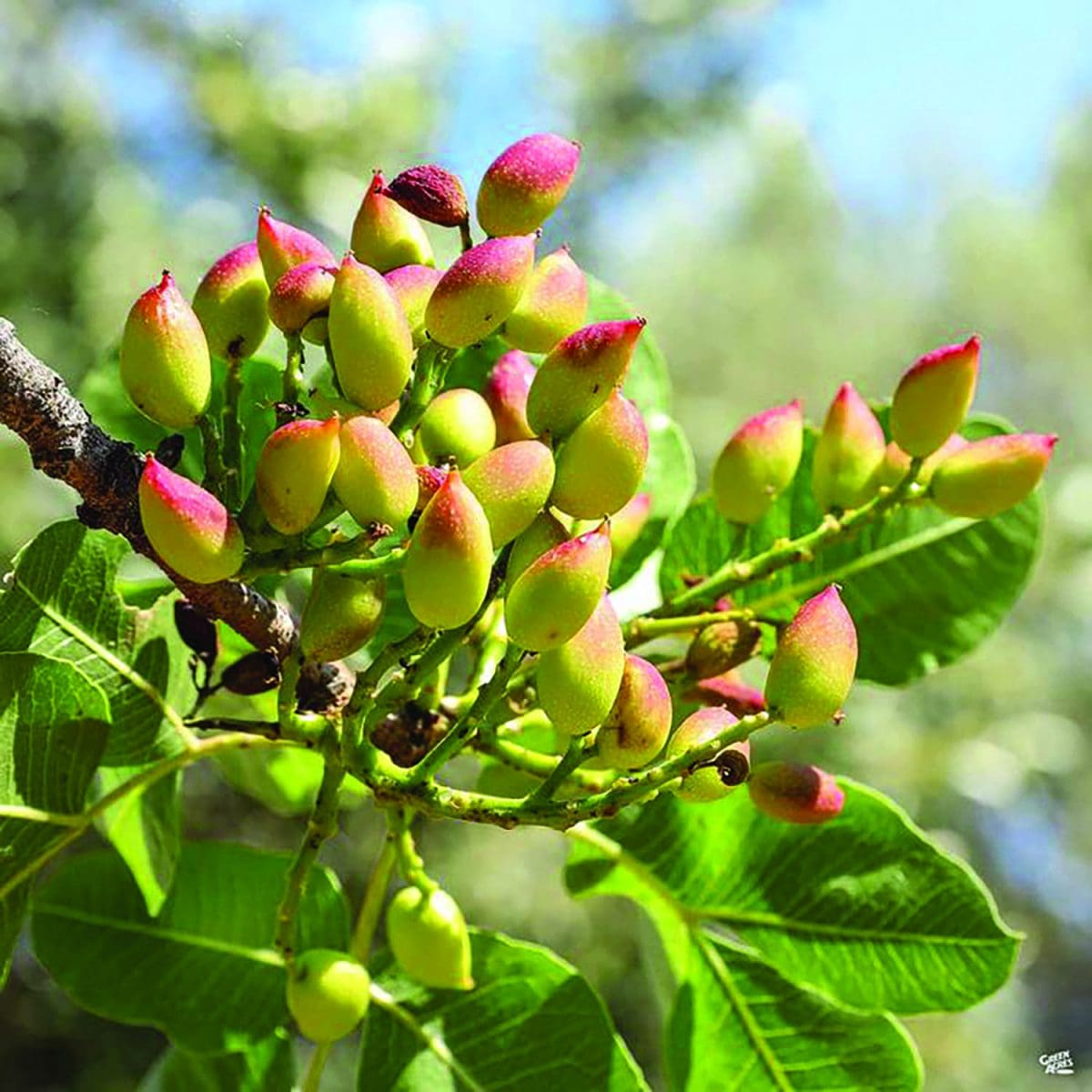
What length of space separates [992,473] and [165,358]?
41 cm

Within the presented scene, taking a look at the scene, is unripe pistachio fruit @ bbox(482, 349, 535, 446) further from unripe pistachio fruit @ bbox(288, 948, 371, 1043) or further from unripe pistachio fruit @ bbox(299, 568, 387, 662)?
unripe pistachio fruit @ bbox(288, 948, 371, 1043)

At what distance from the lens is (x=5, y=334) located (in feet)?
1.85

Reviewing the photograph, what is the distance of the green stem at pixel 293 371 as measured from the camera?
2.08ft

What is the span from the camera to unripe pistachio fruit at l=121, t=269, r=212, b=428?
1.96 feet

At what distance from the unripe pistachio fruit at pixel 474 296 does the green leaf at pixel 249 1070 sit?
497mm

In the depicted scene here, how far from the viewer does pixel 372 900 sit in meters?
0.89

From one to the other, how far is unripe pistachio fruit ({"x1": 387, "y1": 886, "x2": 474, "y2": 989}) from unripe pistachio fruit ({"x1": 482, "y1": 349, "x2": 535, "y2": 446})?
0.24m

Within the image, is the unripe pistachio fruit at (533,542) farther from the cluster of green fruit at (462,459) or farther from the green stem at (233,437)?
the green stem at (233,437)

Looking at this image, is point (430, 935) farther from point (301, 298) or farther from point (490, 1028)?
point (301, 298)

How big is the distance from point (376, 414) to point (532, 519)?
0.27ft

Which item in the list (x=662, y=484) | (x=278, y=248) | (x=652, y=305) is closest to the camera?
(x=278, y=248)

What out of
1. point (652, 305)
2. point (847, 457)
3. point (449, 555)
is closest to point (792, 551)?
point (847, 457)

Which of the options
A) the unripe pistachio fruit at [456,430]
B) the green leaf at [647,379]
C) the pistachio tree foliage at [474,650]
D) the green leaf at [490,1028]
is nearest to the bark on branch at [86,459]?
the pistachio tree foliage at [474,650]

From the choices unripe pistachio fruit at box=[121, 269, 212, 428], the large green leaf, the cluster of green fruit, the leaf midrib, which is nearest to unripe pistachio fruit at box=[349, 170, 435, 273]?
the cluster of green fruit
